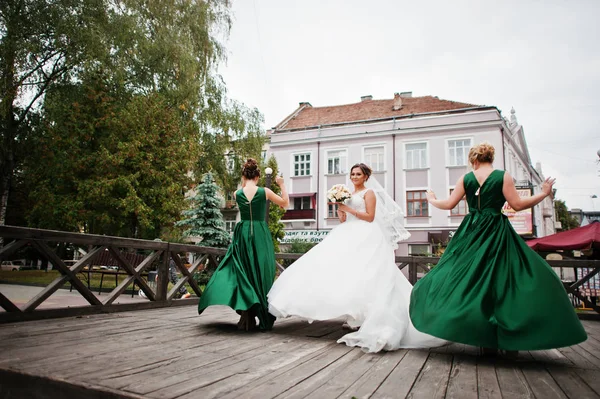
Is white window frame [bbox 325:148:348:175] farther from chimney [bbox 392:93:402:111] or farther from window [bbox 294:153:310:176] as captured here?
chimney [bbox 392:93:402:111]

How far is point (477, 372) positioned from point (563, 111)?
18765 millimetres

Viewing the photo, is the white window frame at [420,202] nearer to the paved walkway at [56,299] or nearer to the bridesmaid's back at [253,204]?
the paved walkway at [56,299]

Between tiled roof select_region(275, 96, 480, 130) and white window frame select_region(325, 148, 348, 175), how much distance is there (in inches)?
121

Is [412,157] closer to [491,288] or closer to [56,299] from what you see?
[56,299]

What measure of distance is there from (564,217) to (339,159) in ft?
153

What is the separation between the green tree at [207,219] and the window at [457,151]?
59.9 feet

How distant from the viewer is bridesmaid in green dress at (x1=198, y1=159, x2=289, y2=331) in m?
4.83

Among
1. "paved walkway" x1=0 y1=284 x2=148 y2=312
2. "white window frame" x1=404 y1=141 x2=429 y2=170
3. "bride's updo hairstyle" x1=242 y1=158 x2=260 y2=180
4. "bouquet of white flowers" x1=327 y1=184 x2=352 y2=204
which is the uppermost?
"white window frame" x1=404 y1=141 x2=429 y2=170

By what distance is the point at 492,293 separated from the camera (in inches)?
142

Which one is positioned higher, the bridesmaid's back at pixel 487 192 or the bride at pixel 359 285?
the bridesmaid's back at pixel 487 192

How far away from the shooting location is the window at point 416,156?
29406 millimetres

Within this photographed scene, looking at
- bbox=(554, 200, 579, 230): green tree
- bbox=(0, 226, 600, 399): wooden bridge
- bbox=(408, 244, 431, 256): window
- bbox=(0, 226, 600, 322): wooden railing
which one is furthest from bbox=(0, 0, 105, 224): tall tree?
bbox=(554, 200, 579, 230): green tree

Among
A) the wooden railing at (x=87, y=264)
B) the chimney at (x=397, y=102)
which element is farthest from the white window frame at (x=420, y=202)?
the wooden railing at (x=87, y=264)

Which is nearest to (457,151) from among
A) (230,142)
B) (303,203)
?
(303,203)
